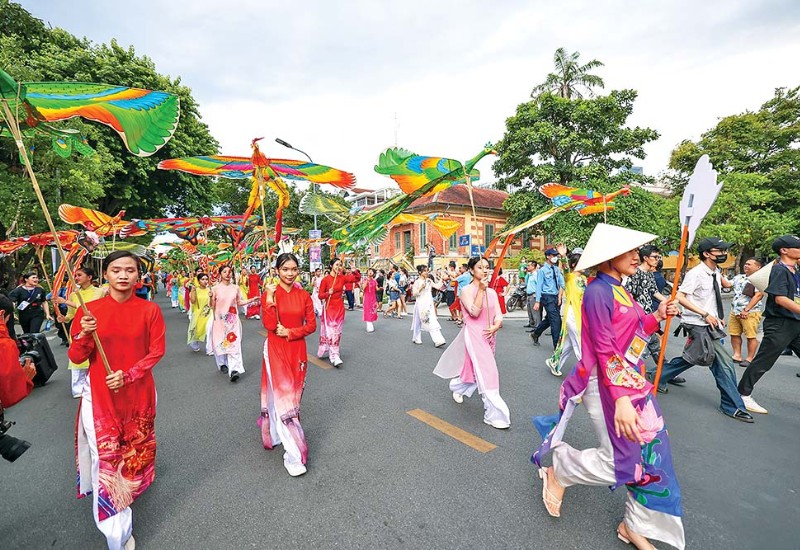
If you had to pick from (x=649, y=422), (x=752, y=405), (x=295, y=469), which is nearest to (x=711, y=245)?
(x=752, y=405)

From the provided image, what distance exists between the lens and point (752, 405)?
4.10m

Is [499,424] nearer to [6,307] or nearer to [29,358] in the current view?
[29,358]

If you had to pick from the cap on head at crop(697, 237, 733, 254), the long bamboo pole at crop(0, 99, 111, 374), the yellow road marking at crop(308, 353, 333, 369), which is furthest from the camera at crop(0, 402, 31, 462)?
the cap on head at crop(697, 237, 733, 254)

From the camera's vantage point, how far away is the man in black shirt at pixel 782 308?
12.3 feet

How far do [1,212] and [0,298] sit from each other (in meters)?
10.2

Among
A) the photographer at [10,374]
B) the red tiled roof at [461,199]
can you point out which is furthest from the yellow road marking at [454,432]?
the red tiled roof at [461,199]

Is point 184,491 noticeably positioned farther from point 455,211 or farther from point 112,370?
point 455,211

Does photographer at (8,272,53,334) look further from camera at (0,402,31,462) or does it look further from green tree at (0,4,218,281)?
camera at (0,402,31,462)

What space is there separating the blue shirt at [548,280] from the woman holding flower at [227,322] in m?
4.99

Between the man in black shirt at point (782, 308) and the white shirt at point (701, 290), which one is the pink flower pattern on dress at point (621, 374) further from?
the man in black shirt at point (782, 308)

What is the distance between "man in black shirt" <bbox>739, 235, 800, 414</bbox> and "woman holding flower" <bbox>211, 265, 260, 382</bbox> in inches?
242

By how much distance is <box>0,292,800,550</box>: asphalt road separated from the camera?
7.49 ft

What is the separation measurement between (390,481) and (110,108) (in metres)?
3.05

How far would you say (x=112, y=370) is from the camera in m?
2.28
